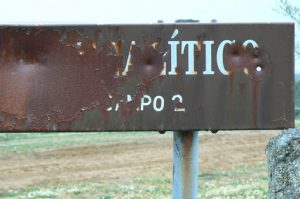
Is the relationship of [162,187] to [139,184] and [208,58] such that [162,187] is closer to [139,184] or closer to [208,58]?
[139,184]

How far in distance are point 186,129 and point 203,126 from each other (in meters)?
0.07

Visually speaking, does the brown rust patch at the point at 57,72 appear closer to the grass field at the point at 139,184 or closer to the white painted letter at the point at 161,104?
the white painted letter at the point at 161,104

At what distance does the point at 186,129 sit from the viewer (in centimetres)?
300

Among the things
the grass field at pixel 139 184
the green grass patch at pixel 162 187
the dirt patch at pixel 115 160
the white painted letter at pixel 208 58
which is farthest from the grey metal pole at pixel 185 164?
the dirt patch at pixel 115 160

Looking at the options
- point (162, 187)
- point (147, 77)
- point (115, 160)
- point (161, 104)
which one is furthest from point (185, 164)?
point (115, 160)

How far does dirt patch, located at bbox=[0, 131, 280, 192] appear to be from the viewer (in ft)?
49.1

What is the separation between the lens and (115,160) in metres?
17.5

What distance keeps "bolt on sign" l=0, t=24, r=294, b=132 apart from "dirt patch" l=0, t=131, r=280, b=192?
A: 1069 centimetres

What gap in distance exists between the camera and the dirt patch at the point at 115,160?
14953mm

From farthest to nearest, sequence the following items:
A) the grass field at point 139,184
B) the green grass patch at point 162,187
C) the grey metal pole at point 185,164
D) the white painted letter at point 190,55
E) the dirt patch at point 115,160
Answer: the dirt patch at point 115,160 → the grass field at point 139,184 → the green grass patch at point 162,187 → the grey metal pole at point 185,164 → the white painted letter at point 190,55

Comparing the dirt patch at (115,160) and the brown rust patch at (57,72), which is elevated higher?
the dirt patch at (115,160)

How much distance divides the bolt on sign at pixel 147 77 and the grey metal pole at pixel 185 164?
0.10 m

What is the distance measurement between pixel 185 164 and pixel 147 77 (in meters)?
0.39

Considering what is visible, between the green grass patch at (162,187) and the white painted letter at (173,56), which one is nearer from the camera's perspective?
the white painted letter at (173,56)
